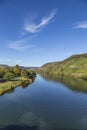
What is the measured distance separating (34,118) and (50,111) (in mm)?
6543

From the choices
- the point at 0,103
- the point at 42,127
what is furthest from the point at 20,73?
the point at 42,127

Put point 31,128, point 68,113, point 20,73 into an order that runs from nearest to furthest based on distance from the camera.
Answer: point 31,128 < point 68,113 < point 20,73

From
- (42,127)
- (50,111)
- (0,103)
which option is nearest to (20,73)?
(0,103)

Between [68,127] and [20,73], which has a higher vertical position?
[20,73]

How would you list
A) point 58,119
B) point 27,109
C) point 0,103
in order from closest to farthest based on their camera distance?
1. point 58,119
2. point 27,109
3. point 0,103

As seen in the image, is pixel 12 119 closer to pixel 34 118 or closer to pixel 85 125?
pixel 34 118

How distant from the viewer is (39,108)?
49.1 metres

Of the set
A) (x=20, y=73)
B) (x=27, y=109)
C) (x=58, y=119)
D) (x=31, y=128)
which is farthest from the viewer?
(x=20, y=73)

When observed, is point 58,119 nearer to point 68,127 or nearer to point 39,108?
point 68,127

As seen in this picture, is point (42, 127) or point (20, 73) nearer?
point (42, 127)

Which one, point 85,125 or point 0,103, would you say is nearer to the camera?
point 85,125

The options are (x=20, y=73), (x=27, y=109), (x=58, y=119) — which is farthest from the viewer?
(x=20, y=73)

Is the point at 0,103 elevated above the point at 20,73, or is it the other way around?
the point at 20,73

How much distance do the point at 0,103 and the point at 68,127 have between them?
24736 millimetres
